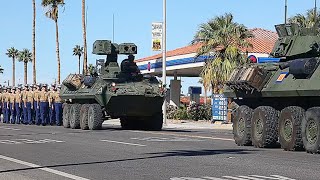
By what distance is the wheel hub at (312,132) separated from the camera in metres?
14.8

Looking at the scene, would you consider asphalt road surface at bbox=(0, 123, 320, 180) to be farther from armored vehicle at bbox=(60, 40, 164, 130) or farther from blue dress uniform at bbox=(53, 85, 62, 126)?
blue dress uniform at bbox=(53, 85, 62, 126)

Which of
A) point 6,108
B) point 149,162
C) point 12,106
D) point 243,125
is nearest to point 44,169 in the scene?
point 149,162

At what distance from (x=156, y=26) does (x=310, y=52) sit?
814 inches

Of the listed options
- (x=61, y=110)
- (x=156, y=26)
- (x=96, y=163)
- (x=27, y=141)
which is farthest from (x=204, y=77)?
(x=96, y=163)

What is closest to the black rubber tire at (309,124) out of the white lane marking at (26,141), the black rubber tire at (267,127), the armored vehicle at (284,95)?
the armored vehicle at (284,95)

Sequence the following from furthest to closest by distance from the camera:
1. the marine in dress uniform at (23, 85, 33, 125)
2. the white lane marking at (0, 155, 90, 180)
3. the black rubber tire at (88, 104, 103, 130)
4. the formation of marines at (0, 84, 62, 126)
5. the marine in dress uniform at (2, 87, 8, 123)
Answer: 1. the marine in dress uniform at (2, 87, 8, 123)
2. the marine in dress uniform at (23, 85, 33, 125)
3. the formation of marines at (0, 84, 62, 126)
4. the black rubber tire at (88, 104, 103, 130)
5. the white lane marking at (0, 155, 90, 180)

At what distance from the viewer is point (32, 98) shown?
121 feet

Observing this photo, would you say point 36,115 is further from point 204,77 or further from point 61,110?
point 204,77

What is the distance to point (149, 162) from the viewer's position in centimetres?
1293

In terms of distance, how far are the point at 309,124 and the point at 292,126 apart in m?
0.74

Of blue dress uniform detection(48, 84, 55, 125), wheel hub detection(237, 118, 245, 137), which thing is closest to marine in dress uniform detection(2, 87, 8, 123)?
blue dress uniform detection(48, 84, 55, 125)

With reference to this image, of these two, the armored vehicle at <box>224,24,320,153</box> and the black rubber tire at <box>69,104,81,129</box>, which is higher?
the armored vehicle at <box>224,24,320,153</box>

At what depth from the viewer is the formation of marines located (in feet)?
114

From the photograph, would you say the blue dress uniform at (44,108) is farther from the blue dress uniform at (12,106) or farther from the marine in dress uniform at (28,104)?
the blue dress uniform at (12,106)
